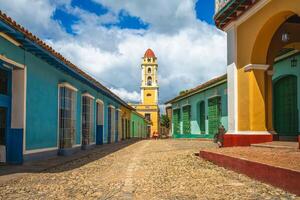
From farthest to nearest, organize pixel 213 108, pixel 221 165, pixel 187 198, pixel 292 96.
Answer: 1. pixel 213 108
2. pixel 292 96
3. pixel 221 165
4. pixel 187 198

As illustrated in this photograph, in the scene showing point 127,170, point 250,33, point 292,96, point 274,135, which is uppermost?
point 250,33

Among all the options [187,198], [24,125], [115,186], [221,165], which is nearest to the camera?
[187,198]

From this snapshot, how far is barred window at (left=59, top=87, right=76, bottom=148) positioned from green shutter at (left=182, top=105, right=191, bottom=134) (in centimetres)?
1411

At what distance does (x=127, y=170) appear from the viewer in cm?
857

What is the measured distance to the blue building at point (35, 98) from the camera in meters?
9.56

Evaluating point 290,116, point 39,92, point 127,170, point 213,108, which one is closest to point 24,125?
point 39,92

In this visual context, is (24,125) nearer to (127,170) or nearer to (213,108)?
(127,170)

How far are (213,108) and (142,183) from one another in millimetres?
15841

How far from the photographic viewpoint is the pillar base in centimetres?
1040

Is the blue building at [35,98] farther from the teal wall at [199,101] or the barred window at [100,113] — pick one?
the teal wall at [199,101]

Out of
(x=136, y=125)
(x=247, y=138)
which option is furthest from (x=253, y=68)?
(x=136, y=125)

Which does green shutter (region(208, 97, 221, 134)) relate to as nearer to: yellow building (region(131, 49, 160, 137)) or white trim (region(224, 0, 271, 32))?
white trim (region(224, 0, 271, 32))

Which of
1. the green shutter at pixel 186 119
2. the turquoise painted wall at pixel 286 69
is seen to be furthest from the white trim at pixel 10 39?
the green shutter at pixel 186 119

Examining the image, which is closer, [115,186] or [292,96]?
[115,186]
